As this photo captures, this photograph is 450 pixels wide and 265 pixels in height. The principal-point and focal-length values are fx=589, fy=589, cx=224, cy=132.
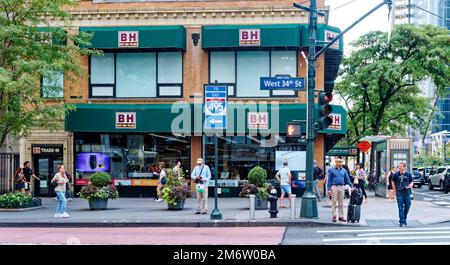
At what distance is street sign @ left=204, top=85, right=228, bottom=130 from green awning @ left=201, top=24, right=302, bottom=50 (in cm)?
957

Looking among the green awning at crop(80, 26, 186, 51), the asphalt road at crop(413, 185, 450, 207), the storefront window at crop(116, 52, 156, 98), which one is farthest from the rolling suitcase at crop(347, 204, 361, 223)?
the storefront window at crop(116, 52, 156, 98)

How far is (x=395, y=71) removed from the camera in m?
37.1

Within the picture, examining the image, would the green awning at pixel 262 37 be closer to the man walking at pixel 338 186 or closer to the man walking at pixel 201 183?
the man walking at pixel 201 183

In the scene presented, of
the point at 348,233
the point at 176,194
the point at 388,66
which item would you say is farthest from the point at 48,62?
the point at 388,66

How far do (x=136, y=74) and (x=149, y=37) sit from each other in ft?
6.72

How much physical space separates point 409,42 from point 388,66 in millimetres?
2281

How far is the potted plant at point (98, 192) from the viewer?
2056 centimetres

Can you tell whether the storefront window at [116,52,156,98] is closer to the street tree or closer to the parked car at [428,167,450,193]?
the street tree

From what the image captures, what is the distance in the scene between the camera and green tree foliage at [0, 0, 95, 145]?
835 inches

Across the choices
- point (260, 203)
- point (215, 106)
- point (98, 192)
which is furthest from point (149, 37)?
point (215, 106)

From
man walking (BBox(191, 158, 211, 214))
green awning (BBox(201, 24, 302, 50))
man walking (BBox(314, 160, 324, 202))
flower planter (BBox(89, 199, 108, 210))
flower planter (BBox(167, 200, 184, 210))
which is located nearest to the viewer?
man walking (BBox(191, 158, 211, 214))

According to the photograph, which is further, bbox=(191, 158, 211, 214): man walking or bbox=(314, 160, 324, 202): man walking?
bbox=(314, 160, 324, 202): man walking

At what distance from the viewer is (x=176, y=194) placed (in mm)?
19844

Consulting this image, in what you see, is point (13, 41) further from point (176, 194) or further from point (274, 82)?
point (274, 82)
